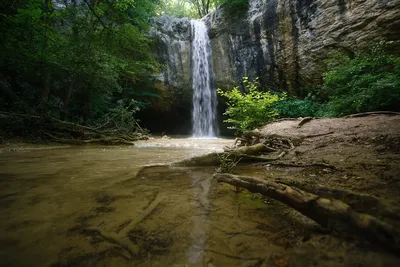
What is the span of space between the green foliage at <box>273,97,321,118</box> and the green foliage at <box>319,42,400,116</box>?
213 cm

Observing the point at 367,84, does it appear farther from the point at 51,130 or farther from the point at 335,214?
the point at 51,130

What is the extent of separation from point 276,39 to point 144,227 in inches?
540

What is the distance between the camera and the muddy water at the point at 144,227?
1.02 metres

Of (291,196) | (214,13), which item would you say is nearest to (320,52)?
(214,13)

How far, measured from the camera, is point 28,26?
6684 millimetres

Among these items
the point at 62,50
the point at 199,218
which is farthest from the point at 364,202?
the point at 62,50

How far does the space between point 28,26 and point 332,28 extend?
1275cm

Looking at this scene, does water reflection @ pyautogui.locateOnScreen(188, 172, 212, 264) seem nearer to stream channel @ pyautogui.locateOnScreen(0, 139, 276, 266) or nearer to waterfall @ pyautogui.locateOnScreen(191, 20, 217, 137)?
stream channel @ pyautogui.locateOnScreen(0, 139, 276, 266)

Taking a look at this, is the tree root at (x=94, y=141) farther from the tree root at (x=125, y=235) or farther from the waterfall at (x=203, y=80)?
the waterfall at (x=203, y=80)

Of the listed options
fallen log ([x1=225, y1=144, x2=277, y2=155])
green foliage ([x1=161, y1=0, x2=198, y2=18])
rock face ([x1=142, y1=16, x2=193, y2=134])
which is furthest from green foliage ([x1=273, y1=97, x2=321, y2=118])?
green foliage ([x1=161, y1=0, x2=198, y2=18])

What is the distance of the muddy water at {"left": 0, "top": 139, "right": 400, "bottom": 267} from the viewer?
1.02 meters

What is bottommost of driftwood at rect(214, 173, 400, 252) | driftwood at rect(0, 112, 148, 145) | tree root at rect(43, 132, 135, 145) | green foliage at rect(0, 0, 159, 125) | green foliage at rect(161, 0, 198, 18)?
driftwood at rect(214, 173, 400, 252)

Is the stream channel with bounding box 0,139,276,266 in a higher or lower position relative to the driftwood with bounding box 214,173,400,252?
lower

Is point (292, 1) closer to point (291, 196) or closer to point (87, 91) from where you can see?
point (87, 91)
